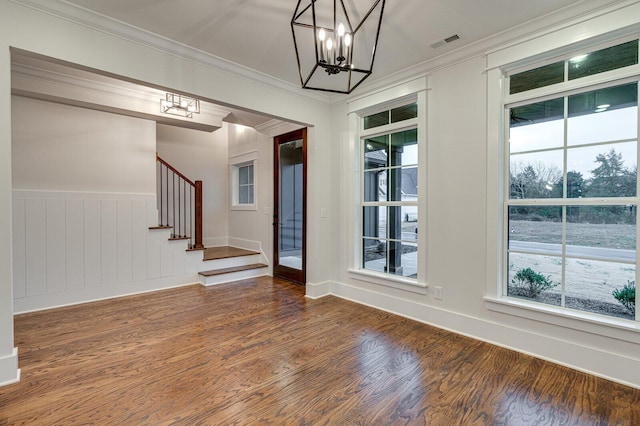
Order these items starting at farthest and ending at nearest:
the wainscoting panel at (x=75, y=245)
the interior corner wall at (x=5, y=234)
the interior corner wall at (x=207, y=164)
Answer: the interior corner wall at (x=207, y=164) → the wainscoting panel at (x=75, y=245) → the interior corner wall at (x=5, y=234)

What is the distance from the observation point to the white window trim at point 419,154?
3316mm

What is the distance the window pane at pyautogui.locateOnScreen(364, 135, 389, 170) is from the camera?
384 cm

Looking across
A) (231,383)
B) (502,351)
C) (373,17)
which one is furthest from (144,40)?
(502,351)

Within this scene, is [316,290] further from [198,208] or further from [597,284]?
→ [597,284]

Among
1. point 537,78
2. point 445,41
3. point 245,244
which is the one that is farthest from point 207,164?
point 537,78

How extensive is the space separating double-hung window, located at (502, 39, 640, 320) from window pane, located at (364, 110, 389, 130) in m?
1.39

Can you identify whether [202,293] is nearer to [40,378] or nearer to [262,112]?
[40,378]

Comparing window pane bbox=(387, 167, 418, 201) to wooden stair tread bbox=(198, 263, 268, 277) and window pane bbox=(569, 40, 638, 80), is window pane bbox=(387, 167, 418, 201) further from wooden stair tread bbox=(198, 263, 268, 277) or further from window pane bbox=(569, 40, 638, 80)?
wooden stair tread bbox=(198, 263, 268, 277)

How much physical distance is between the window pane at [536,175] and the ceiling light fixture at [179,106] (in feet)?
13.6

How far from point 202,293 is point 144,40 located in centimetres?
323

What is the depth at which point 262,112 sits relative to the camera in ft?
11.6

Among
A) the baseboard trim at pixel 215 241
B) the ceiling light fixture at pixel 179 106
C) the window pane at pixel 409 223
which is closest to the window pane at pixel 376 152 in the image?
the window pane at pixel 409 223

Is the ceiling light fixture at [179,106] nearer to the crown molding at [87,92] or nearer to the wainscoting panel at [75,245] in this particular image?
the crown molding at [87,92]

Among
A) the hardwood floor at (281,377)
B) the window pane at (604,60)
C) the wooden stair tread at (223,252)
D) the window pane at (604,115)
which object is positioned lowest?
the hardwood floor at (281,377)
